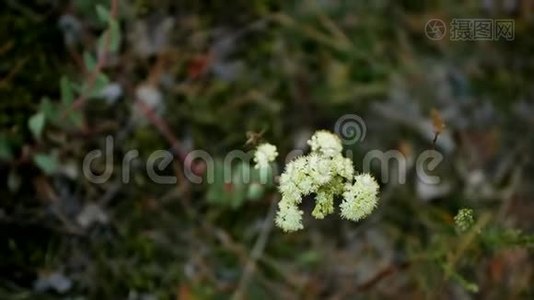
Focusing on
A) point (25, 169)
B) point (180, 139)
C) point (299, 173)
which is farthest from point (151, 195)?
point (299, 173)

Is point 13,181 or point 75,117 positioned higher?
point 75,117

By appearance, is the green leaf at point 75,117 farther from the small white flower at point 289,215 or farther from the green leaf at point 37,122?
the small white flower at point 289,215

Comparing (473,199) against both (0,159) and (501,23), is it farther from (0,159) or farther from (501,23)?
(0,159)

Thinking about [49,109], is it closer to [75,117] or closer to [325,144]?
[75,117]

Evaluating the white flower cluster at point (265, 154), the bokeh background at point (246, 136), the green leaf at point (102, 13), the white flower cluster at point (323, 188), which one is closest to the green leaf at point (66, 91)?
the bokeh background at point (246, 136)

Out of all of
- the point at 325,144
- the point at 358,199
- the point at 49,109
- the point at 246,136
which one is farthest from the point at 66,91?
the point at 358,199

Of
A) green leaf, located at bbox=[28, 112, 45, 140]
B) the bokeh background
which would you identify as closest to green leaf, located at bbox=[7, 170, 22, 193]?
the bokeh background

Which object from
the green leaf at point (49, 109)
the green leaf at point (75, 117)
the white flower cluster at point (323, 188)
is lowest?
the white flower cluster at point (323, 188)
